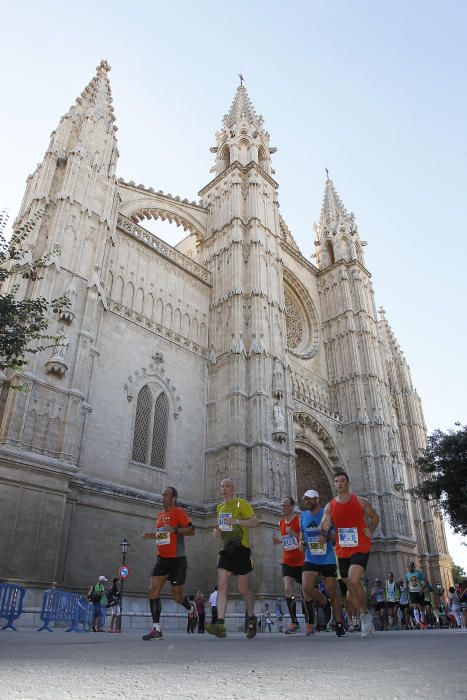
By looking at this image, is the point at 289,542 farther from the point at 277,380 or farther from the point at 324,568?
the point at 277,380

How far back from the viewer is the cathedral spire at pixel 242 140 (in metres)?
29.2

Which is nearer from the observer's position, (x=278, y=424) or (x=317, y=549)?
(x=317, y=549)

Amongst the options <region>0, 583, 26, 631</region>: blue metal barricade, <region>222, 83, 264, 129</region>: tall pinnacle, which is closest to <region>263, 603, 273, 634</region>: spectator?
<region>0, 583, 26, 631</region>: blue metal barricade

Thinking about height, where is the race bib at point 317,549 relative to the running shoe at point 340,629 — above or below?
above

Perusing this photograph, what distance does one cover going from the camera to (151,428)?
18.8 m

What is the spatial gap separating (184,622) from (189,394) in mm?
8158

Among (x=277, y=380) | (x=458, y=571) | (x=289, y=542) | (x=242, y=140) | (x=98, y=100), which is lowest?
(x=289, y=542)

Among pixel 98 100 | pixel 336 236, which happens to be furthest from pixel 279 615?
pixel 336 236

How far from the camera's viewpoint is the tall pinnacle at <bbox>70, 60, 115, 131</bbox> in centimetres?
2169

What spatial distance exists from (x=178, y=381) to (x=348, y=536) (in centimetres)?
1543

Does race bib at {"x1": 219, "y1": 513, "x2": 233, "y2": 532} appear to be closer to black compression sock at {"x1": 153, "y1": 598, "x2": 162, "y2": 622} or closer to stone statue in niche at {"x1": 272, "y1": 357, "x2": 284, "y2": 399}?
black compression sock at {"x1": 153, "y1": 598, "x2": 162, "y2": 622}

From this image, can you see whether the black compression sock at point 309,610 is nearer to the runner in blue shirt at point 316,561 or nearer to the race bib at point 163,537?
the runner in blue shirt at point 316,561

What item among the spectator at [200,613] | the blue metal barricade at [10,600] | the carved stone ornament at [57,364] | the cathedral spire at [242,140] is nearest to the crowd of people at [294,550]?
the blue metal barricade at [10,600]

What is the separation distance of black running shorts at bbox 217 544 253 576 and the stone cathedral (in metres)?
7.37
